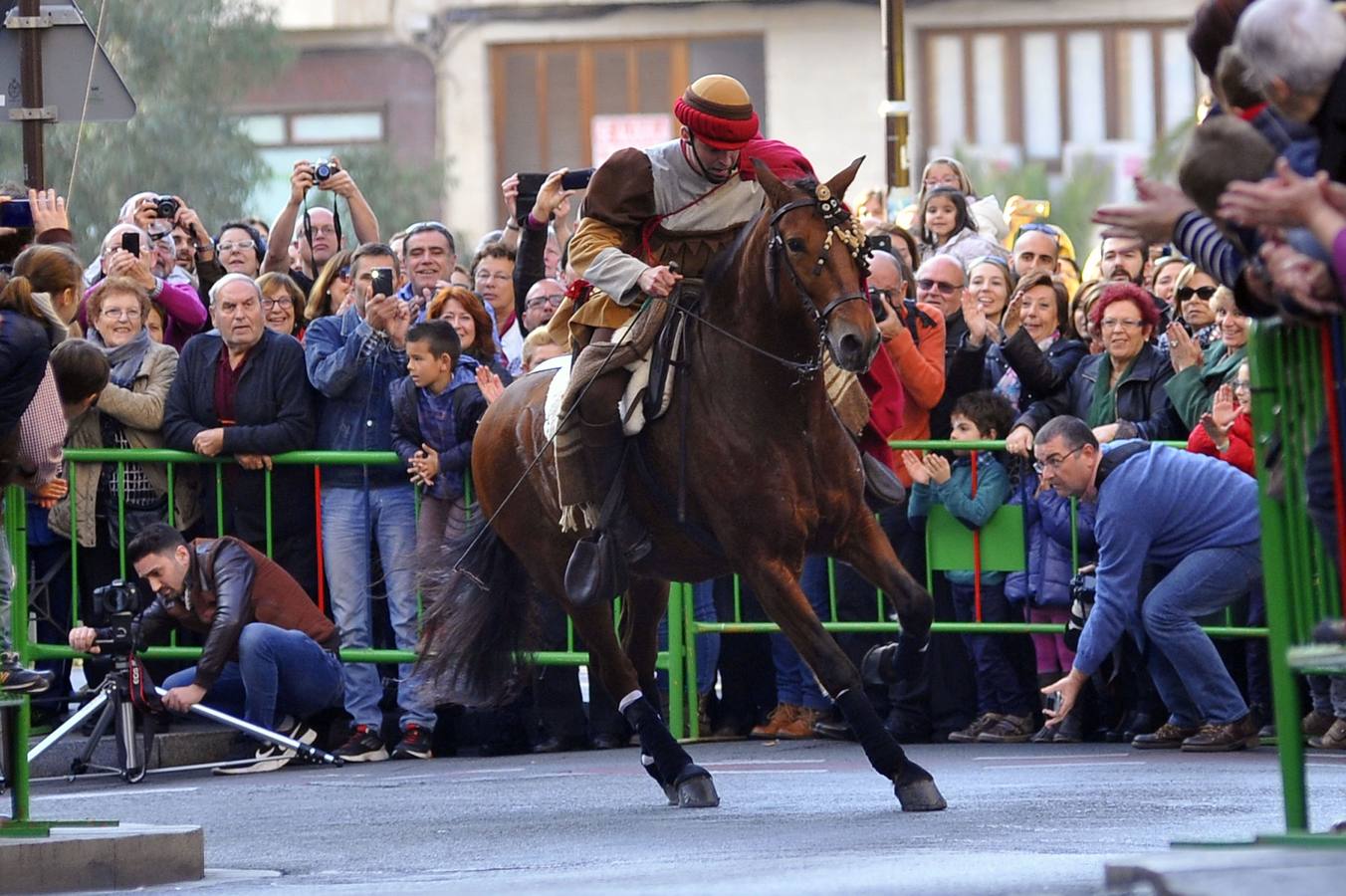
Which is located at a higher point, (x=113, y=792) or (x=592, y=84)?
(x=592, y=84)

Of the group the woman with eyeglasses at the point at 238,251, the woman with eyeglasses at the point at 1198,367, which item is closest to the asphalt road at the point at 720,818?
the woman with eyeglasses at the point at 1198,367

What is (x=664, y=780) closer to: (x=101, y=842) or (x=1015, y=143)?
(x=101, y=842)

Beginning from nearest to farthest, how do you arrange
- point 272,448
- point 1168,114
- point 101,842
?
point 101,842 < point 272,448 < point 1168,114

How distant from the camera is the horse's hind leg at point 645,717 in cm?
1147

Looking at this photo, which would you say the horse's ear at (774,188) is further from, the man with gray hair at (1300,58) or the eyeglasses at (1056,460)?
the man with gray hair at (1300,58)

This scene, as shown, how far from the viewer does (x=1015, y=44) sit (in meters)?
43.0

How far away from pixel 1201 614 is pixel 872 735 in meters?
2.87

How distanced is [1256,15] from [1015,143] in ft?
123

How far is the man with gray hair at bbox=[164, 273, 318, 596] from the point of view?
14594mm

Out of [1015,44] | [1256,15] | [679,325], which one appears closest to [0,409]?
[679,325]

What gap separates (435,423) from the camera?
1443 cm

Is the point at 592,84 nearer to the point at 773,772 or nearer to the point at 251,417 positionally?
the point at 251,417

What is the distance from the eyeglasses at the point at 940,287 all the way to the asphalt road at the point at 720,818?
2.57 m

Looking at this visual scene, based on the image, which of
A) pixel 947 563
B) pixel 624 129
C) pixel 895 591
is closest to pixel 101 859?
pixel 895 591
